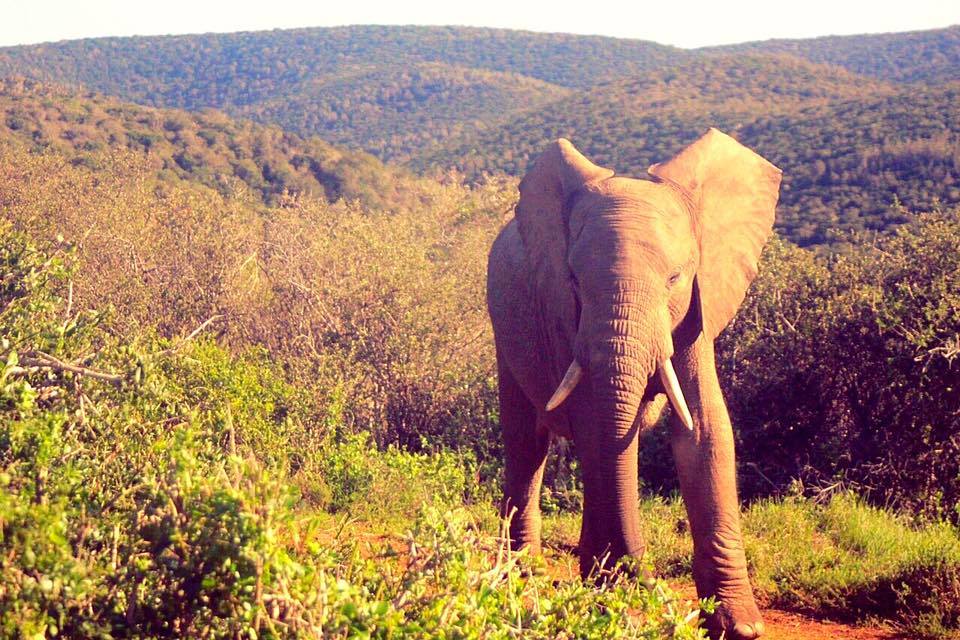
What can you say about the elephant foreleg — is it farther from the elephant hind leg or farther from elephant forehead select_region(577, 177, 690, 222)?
the elephant hind leg

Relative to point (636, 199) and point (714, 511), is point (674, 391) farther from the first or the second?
point (636, 199)

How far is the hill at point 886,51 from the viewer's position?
65.5m

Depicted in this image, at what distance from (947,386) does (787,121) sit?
28389 millimetres

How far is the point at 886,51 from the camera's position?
75.9m

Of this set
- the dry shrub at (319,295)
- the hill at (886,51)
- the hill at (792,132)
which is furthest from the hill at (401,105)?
the dry shrub at (319,295)

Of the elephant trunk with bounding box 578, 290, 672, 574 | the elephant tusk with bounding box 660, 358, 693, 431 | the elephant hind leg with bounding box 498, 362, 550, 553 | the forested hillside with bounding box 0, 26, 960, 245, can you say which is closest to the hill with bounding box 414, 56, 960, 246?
the forested hillside with bounding box 0, 26, 960, 245

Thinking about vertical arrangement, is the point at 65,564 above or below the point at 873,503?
above

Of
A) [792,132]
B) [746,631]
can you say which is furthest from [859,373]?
[792,132]

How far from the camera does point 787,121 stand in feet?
112

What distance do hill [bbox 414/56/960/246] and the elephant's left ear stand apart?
21.1ft

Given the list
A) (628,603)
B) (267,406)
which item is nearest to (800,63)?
(267,406)

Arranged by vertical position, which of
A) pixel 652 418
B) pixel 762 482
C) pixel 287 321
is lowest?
pixel 762 482

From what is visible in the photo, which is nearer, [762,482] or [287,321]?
[762,482]

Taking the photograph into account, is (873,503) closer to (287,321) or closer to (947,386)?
(947,386)
